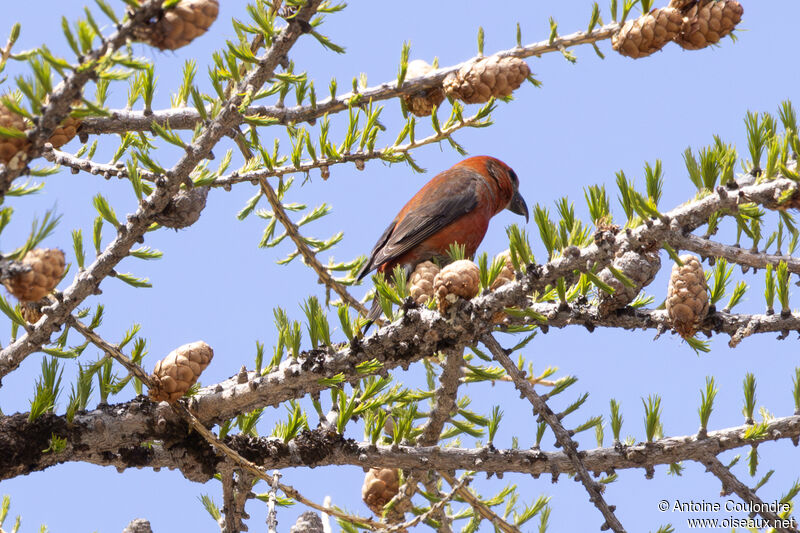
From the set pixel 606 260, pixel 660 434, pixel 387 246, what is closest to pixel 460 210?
pixel 387 246

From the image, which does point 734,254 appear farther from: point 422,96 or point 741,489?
point 422,96

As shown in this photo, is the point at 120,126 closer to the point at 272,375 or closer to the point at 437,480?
the point at 272,375

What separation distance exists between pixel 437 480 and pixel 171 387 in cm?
144

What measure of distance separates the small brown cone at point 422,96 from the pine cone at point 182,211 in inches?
36.6

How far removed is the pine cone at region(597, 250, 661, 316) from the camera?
2.52 metres

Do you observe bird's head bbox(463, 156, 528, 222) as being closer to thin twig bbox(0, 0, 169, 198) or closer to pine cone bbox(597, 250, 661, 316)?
pine cone bbox(597, 250, 661, 316)

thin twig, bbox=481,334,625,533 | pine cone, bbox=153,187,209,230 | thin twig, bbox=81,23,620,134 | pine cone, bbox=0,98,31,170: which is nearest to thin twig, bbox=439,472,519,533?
thin twig, bbox=481,334,625,533

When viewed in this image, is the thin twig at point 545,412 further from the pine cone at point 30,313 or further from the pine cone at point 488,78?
the pine cone at point 30,313

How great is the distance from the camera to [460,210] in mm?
4613

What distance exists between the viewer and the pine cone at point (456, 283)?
7.69 feet

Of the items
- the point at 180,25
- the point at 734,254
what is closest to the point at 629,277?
the point at 734,254

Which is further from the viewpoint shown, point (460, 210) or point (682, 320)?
point (460, 210)

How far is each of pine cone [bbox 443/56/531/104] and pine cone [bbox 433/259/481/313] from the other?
64cm

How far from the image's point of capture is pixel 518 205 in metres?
5.68
